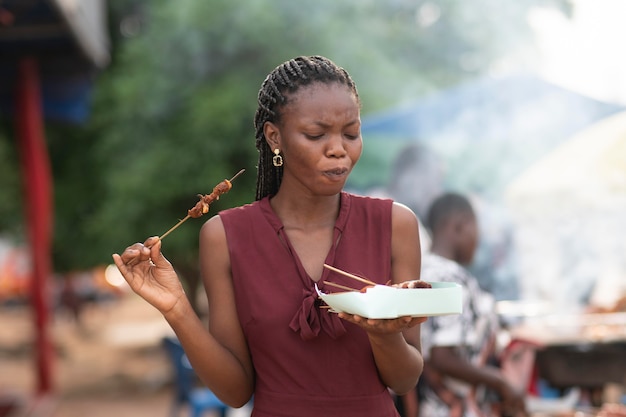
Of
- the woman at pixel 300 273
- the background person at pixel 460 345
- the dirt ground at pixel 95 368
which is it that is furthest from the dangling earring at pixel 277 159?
the dirt ground at pixel 95 368

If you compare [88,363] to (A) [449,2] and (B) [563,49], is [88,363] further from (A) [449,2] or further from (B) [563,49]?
(B) [563,49]

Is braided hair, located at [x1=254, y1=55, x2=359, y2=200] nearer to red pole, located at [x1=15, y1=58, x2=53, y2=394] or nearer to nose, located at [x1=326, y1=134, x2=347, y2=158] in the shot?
nose, located at [x1=326, y1=134, x2=347, y2=158]

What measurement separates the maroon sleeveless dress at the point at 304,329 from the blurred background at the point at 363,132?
312 cm

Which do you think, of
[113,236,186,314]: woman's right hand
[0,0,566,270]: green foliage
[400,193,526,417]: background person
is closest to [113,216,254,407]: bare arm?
[113,236,186,314]: woman's right hand

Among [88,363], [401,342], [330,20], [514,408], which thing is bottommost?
[88,363]

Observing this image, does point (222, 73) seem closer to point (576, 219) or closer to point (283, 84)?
point (576, 219)

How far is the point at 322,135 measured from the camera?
74.2 inches

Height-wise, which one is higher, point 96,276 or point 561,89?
point 561,89

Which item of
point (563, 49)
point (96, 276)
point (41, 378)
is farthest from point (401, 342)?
point (96, 276)

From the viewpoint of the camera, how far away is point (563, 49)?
847 cm

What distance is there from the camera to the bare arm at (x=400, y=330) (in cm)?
168

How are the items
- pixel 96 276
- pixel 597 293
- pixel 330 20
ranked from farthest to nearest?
pixel 96 276, pixel 330 20, pixel 597 293

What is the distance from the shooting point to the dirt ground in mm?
11312

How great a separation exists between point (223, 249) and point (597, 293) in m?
4.23
